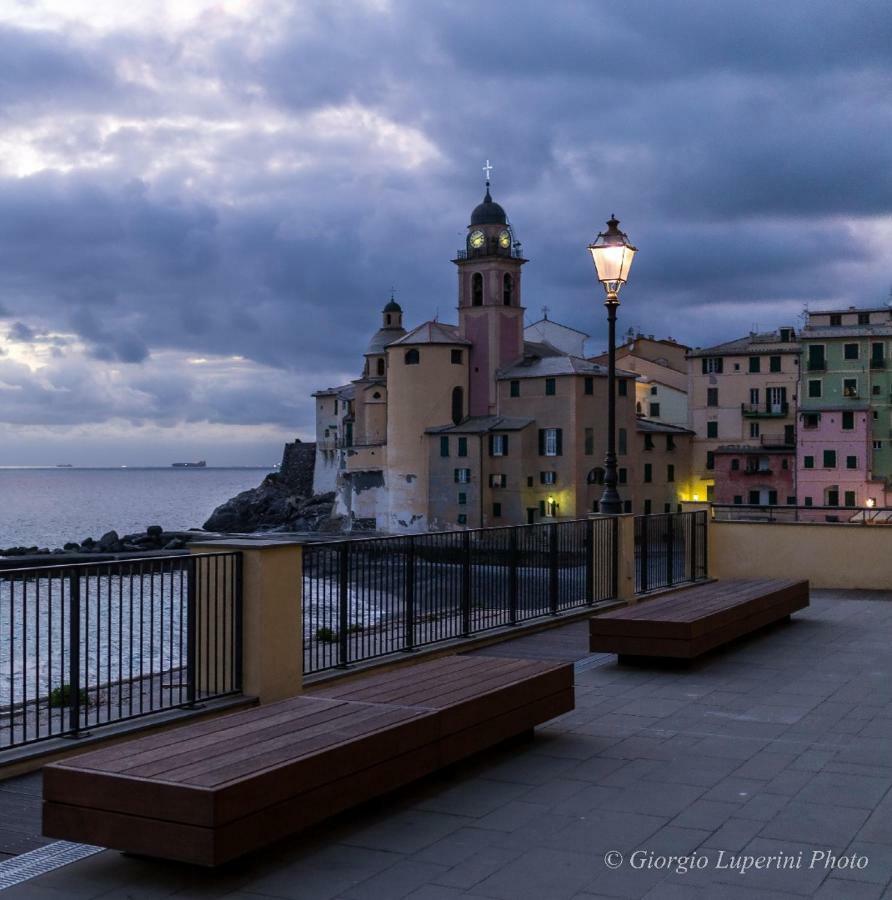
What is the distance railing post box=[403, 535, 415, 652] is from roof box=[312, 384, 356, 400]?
9892 cm

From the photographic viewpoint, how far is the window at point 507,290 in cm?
7831

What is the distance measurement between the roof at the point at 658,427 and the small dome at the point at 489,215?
16953 mm

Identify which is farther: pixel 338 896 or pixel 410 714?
pixel 410 714

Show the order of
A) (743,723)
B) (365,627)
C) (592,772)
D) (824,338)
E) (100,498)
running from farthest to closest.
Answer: (100,498) < (824,338) < (365,627) < (743,723) < (592,772)

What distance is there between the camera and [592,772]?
703cm

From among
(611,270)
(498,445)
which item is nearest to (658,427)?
(498,445)

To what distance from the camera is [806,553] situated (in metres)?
17.5

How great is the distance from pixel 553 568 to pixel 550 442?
61.3 m

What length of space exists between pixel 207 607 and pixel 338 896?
3.53 m

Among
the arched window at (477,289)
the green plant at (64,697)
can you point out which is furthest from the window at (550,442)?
the green plant at (64,697)

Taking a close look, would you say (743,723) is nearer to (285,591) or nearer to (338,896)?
(285,591)

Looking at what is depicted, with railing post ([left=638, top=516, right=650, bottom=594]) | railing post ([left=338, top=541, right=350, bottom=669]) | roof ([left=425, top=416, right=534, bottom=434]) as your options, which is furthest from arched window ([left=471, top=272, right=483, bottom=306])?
railing post ([left=338, top=541, right=350, bottom=669])

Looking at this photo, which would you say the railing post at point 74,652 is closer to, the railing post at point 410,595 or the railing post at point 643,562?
the railing post at point 410,595

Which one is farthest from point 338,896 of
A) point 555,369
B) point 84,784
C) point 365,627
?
point 555,369
